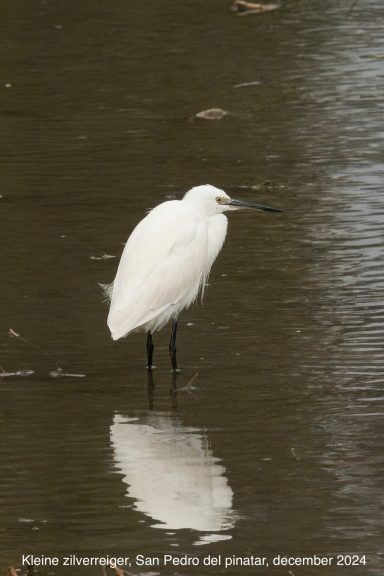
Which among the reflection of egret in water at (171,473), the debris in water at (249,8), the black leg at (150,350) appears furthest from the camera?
the debris in water at (249,8)

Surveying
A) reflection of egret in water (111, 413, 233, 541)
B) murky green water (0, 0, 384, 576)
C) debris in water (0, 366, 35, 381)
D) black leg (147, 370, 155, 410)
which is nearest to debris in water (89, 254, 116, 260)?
murky green water (0, 0, 384, 576)

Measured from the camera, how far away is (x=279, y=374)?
25.1 feet

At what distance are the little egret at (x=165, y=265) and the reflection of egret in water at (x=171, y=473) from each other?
89cm

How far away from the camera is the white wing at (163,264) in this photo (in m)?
8.06

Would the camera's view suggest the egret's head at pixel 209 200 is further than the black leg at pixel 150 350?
Yes

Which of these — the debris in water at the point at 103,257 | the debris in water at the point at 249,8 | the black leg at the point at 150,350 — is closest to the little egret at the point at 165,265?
the black leg at the point at 150,350

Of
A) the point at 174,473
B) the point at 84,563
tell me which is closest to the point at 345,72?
the point at 174,473

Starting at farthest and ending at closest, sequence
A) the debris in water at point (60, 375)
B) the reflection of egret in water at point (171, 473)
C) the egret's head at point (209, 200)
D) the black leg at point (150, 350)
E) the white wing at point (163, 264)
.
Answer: the egret's head at point (209, 200) < the white wing at point (163, 264) < the black leg at point (150, 350) < the debris in water at point (60, 375) < the reflection of egret in water at point (171, 473)

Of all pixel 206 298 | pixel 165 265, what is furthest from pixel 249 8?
pixel 165 265

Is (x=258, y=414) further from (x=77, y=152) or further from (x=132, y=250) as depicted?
(x=77, y=152)

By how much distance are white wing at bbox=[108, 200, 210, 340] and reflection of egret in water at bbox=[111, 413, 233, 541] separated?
36.9 inches

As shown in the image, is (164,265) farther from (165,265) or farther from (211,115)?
(211,115)

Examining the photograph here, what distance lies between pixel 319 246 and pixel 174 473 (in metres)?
3.72

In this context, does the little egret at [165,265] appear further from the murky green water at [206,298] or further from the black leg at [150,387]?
the murky green water at [206,298]
